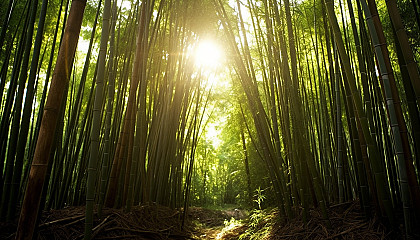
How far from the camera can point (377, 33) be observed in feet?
4.22

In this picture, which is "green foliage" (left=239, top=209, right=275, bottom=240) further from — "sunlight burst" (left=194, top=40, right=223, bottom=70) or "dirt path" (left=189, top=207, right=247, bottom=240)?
"sunlight burst" (left=194, top=40, right=223, bottom=70)

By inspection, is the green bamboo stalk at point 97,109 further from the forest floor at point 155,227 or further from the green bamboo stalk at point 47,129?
the forest floor at point 155,227

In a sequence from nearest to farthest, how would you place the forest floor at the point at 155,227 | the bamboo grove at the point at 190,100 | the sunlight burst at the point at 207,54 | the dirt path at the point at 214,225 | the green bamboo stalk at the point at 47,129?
the green bamboo stalk at the point at 47,129 < the bamboo grove at the point at 190,100 < the forest floor at the point at 155,227 < the sunlight burst at the point at 207,54 < the dirt path at the point at 214,225

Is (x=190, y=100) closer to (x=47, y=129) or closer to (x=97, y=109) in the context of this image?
(x=97, y=109)

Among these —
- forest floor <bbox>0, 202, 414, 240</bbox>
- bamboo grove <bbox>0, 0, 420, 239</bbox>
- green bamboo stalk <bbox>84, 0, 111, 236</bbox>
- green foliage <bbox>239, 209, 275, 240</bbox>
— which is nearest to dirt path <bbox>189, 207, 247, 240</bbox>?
green foliage <bbox>239, 209, 275, 240</bbox>

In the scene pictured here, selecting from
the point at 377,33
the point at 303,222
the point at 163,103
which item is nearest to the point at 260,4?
the point at 163,103

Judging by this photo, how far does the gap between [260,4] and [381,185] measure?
2266 mm

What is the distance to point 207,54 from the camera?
9.36 ft

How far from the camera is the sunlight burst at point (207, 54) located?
2793 mm

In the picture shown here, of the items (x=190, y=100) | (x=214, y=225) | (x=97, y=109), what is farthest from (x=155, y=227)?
(x=214, y=225)

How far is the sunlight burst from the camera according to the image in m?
2.79

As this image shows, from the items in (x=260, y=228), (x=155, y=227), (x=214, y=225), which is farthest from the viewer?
(x=214, y=225)

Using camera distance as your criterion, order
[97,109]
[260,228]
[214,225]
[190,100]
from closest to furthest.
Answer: [97,109]
[260,228]
[190,100]
[214,225]

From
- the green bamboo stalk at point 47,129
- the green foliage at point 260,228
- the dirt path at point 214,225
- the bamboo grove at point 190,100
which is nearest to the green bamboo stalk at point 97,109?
the bamboo grove at point 190,100
